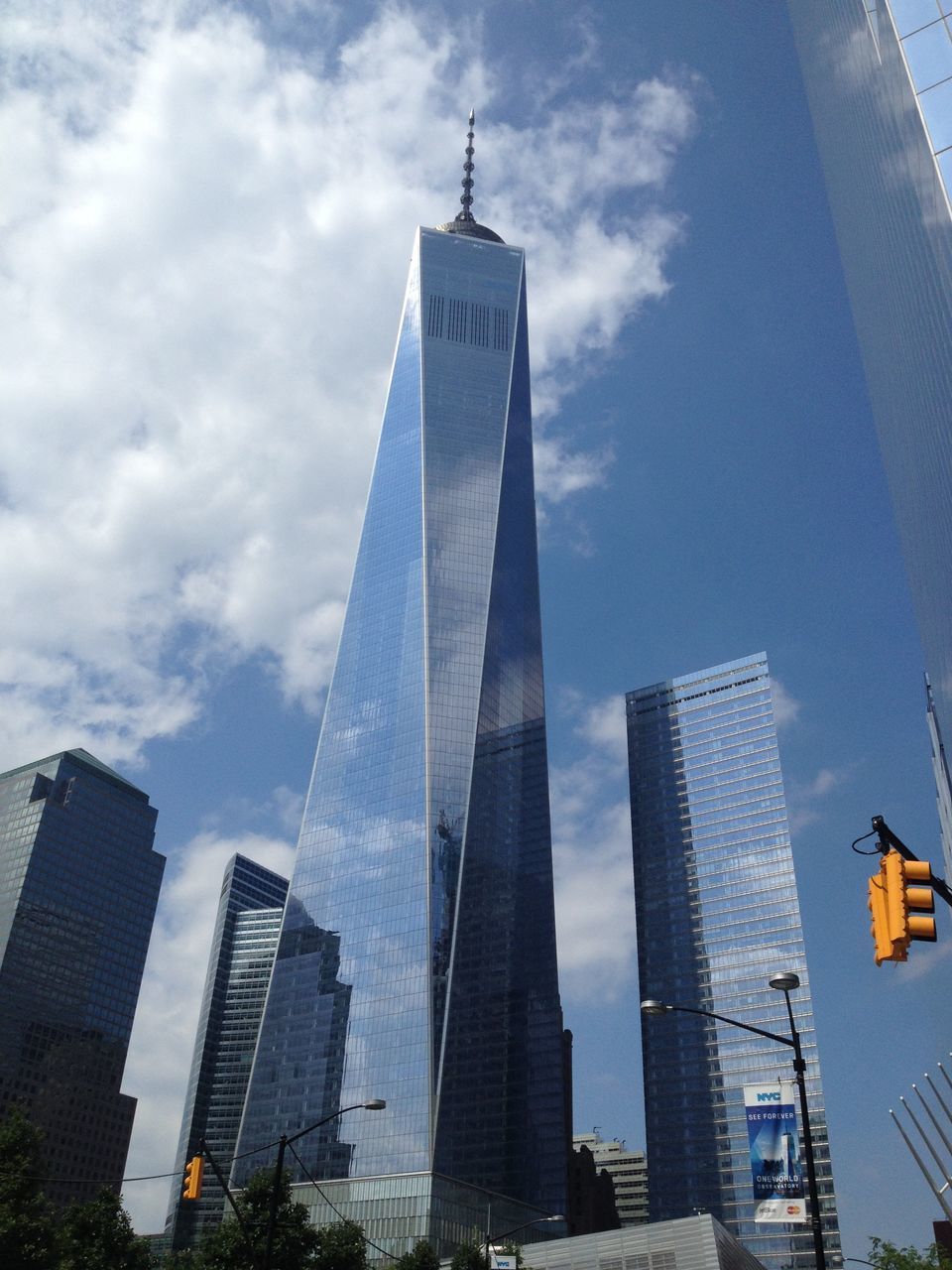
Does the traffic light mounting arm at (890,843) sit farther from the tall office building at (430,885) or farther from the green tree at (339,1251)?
the tall office building at (430,885)

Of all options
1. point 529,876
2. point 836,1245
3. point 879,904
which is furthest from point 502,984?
point 879,904

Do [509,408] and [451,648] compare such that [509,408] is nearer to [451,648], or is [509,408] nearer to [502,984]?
[451,648]

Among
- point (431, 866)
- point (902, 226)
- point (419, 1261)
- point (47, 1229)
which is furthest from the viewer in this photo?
point (431, 866)

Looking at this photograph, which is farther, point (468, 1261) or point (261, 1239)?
point (468, 1261)

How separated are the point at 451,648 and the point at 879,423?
8645 centimetres

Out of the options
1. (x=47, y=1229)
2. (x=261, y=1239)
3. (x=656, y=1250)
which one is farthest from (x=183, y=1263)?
(x=656, y=1250)

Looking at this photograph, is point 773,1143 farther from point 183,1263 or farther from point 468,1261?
point 183,1263

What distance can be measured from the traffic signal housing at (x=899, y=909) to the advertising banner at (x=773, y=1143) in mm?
19598

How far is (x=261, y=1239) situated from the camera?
59.1 meters

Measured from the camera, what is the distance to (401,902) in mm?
151875

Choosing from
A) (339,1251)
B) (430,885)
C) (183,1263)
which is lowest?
(183,1263)

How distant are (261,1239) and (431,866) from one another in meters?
92.4

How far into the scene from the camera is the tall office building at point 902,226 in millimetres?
35312

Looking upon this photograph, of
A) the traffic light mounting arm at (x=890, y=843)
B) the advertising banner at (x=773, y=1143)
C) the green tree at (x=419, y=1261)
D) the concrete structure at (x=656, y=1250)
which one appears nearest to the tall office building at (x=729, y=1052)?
the concrete structure at (x=656, y=1250)
